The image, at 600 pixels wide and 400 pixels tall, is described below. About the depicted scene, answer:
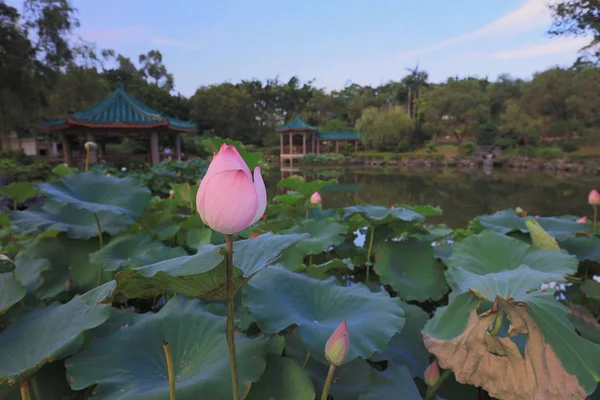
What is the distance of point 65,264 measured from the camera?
1158 millimetres

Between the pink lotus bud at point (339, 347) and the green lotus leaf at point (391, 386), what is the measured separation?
0.62ft

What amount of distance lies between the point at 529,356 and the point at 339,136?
23435 millimetres

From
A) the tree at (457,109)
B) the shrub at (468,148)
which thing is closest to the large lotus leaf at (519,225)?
the shrub at (468,148)

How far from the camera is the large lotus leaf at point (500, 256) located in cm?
109

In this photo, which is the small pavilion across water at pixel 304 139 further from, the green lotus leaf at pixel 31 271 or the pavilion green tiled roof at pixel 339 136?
the green lotus leaf at pixel 31 271

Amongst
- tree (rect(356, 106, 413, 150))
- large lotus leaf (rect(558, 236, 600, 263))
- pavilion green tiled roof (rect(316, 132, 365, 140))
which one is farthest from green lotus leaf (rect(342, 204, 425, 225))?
tree (rect(356, 106, 413, 150))

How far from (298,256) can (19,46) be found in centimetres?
1201

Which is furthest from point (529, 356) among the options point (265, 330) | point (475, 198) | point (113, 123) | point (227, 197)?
point (113, 123)

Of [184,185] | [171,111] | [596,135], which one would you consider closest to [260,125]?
[171,111]

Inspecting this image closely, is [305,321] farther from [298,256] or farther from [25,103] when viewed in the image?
[25,103]

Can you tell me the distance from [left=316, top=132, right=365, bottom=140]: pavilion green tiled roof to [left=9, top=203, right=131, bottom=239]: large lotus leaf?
22.4m

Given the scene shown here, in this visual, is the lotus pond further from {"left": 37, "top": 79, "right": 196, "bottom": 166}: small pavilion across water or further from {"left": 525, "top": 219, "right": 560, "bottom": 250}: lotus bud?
{"left": 37, "top": 79, "right": 196, "bottom": 166}: small pavilion across water

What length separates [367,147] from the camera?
25.0m

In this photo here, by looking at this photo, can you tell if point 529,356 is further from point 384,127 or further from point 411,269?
point 384,127
